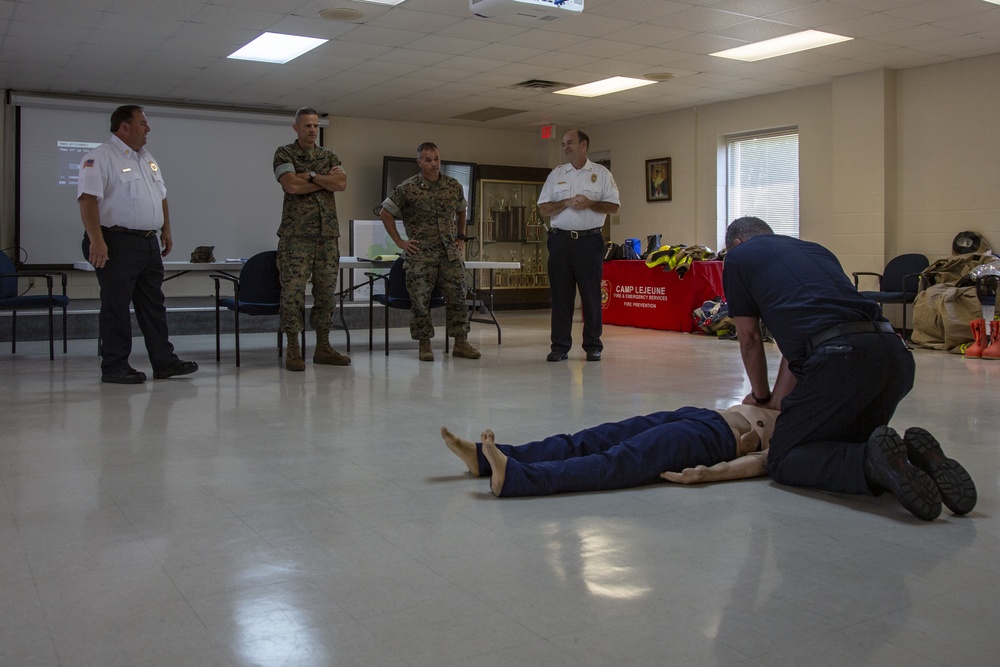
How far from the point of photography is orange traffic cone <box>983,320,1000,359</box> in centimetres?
681

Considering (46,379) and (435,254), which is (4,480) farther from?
(435,254)

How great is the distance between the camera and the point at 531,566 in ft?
7.09

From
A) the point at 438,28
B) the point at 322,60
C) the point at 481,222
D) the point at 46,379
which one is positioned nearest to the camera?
the point at 46,379

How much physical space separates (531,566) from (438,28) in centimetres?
629

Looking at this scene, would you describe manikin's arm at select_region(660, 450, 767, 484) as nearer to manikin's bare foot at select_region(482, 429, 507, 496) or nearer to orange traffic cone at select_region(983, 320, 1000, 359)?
manikin's bare foot at select_region(482, 429, 507, 496)

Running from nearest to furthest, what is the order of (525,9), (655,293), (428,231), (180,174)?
(525,9)
(428,231)
(655,293)
(180,174)

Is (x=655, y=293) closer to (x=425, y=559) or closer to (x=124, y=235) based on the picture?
(x=124, y=235)

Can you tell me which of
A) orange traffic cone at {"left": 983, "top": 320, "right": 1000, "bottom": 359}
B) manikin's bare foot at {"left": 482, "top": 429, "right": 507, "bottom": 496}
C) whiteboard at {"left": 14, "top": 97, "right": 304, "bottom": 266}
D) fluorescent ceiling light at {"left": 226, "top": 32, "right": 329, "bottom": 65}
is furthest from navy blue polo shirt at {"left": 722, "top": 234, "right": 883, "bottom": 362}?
whiteboard at {"left": 14, "top": 97, "right": 304, "bottom": 266}

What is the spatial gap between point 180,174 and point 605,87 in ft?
16.9

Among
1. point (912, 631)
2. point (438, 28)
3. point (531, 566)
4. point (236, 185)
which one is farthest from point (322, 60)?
point (912, 631)

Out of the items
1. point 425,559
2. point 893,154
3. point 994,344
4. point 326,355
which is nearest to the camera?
point 425,559

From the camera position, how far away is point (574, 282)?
6.66m

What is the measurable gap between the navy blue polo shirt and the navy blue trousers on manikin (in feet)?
1.17

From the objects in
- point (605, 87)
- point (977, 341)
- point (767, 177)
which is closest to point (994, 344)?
point (977, 341)
